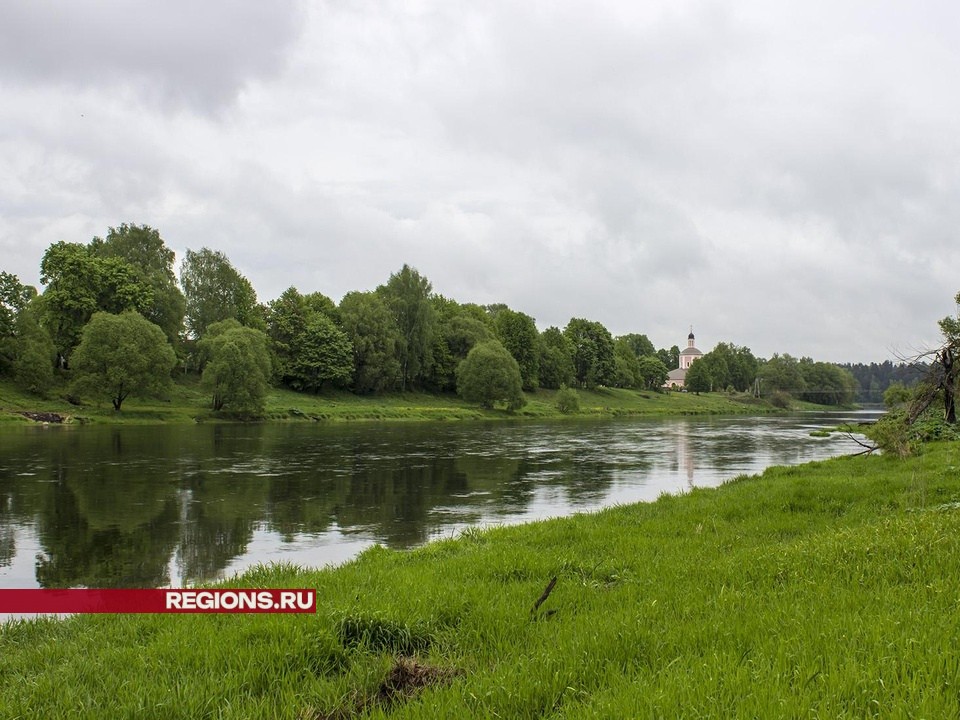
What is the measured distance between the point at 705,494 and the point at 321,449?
26.5 meters

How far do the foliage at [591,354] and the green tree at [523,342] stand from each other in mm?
14935

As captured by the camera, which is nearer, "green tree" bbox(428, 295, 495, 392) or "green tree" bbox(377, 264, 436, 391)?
"green tree" bbox(377, 264, 436, 391)

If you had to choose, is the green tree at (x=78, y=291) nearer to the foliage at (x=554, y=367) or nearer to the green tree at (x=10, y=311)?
the green tree at (x=10, y=311)

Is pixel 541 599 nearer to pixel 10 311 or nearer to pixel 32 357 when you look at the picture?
pixel 32 357

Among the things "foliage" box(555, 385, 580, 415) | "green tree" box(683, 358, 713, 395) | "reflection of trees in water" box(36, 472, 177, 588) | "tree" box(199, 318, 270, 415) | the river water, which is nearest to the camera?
"reflection of trees in water" box(36, 472, 177, 588)

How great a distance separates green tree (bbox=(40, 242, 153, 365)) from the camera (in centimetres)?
7125

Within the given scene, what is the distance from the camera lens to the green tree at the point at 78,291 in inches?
2805

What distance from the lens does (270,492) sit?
22438mm

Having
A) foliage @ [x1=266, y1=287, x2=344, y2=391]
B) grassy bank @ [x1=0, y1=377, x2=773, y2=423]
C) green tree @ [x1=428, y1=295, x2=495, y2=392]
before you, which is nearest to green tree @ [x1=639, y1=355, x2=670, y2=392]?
grassy bank @ [x1=0, y1=377, x2=773, y2=423]

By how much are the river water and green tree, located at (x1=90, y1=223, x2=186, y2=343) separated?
34103 mm

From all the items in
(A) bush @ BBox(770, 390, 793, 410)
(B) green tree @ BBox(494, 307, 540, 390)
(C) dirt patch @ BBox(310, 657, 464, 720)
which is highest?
(B) green tree @ BBox(494, 307, 540, 390)

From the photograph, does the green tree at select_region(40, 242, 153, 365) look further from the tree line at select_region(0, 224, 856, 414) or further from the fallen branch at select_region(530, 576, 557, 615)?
the fallen branch at select_region(530, 576, 557, 615)

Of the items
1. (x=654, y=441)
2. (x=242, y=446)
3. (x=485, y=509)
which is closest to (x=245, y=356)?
(x=242, y=446)

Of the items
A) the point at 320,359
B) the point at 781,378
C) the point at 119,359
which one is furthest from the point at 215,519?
the point at 781,378
